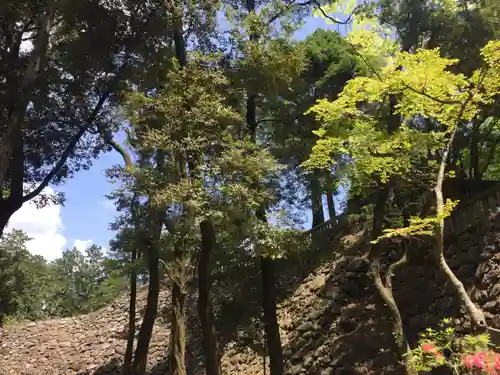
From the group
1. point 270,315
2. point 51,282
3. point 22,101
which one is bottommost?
point 270,315

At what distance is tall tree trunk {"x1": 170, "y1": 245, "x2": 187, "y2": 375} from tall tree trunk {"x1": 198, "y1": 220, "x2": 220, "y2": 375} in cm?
93

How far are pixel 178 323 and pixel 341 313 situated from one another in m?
3.63

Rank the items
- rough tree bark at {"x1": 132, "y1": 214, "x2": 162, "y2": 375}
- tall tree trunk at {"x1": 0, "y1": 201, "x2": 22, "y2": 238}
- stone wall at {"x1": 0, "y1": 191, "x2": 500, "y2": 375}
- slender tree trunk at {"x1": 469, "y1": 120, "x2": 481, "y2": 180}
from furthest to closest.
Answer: slender tree trunk at {"x1": 469, "y1": 120, "x2": 481, "y2": 180}
rough tree bark at {"x1": 132, "y1": 214, "x2": 162, "y2": 375}
stone wall at {"x1": 0, "y1": 191, "x2": 500, "y2": 375}
tall tree trunk at {"x1": 0, "y1": 201, "x2": 22, "y2": 238}

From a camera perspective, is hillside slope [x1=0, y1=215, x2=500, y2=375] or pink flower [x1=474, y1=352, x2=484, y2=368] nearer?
pink flower [x1=474, y1=352, x2=484, y2=368]

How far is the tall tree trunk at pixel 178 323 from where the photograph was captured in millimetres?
7781

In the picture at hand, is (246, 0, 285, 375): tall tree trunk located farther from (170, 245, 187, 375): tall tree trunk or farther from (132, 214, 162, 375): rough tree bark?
(132, 214, 162, 375): rough tree bark

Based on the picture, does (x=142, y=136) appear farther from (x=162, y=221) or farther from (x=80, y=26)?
(x=80, y=26)

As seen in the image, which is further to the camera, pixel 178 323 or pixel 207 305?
pixel 178 323

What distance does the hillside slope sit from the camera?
8008 mm

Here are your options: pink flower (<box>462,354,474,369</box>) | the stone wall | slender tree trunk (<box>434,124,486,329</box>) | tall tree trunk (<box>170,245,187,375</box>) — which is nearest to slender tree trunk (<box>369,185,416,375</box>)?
the stone wall

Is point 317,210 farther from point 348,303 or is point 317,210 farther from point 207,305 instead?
point 207,305

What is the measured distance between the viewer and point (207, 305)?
716cm

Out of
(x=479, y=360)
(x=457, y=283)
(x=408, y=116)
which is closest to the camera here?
(x=479, y=360)

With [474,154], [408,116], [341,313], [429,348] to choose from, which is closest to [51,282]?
[341,313]
